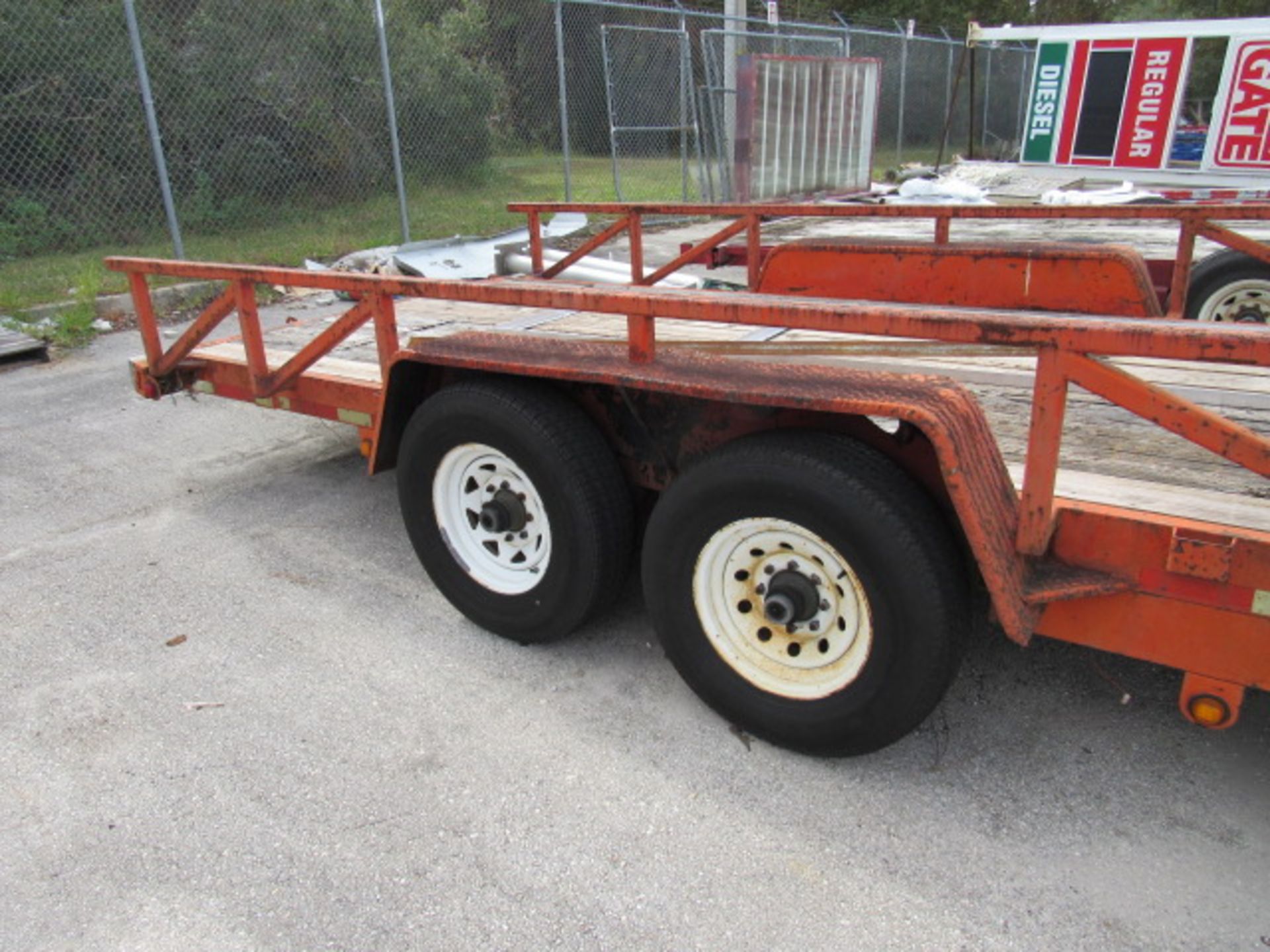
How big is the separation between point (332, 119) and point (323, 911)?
12.0 m

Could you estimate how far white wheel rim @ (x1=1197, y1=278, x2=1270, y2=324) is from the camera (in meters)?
4.79

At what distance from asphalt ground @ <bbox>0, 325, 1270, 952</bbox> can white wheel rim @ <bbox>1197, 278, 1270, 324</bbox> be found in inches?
110

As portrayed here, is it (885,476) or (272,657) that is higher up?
(885,476)

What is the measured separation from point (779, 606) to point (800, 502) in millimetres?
308

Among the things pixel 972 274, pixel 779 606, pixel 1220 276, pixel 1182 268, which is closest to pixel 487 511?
pixel 779 606

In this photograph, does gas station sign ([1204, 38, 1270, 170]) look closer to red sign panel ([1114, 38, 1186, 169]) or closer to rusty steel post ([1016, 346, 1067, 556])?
red sign panel ([1114, 38, 1186, 169])

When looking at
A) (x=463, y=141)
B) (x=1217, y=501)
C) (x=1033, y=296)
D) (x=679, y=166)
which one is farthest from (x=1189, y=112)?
(x=1217, y=501)

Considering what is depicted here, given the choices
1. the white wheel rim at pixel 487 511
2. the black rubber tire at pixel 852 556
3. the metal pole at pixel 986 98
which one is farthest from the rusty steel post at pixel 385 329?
the metal pole at pixel 986 98

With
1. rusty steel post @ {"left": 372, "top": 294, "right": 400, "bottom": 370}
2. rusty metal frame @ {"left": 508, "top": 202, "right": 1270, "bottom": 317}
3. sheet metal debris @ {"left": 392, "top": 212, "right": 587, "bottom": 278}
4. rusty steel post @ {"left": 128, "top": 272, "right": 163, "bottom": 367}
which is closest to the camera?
rusty steel post @ {"left": 372, "top": 294, "right": 400, "bottom": 370}

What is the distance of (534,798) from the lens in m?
2.56

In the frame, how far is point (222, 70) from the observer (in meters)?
11.3

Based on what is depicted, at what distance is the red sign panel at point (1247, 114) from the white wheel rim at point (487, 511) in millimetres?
10161

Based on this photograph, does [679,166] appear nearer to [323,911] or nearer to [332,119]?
[332,119]

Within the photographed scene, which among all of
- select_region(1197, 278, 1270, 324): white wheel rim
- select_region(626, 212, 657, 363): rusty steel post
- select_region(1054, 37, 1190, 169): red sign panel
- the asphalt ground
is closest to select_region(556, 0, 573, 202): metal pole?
select_region(1054, 37, 1190, 169): red sign panel
